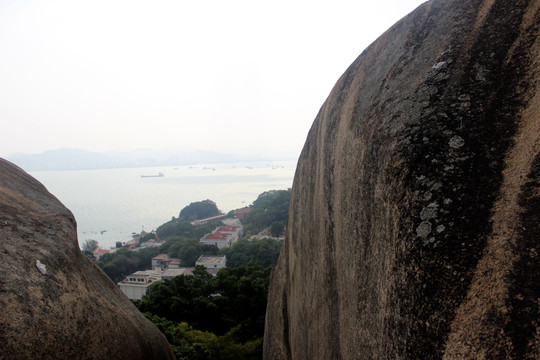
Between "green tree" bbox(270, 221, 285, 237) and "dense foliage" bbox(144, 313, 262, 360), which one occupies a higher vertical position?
"dense foliage" bbox(144, 313, 262, 360)

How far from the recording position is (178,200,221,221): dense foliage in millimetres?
59287

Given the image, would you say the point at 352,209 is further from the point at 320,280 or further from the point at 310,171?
the point at 310,171

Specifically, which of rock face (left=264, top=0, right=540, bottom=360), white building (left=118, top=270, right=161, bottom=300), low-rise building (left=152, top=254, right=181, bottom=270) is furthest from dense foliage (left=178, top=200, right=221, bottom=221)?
rock face (left=264, top=0, right=540, bottom=360)

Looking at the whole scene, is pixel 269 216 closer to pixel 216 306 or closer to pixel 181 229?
pixel 181 229

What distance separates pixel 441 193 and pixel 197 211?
6018 centimetres

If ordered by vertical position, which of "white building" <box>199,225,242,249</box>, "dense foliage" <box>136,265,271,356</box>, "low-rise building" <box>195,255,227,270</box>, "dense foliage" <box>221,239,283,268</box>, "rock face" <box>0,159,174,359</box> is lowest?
"white building" <box>199,225,242,249</box>

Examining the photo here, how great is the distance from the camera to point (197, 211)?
60.2 m

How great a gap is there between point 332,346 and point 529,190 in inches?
70.0

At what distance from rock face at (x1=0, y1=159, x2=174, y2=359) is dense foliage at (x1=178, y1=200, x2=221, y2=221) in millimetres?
56257

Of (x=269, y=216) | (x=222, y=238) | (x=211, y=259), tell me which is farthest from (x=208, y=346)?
(x=269, y=216)

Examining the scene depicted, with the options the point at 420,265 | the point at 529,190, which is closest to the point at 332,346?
the point at 420,265

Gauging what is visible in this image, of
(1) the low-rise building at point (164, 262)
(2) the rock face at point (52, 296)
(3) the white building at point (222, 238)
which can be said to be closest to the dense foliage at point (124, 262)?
Answer: (1) the low-rise building at point (164, 262)

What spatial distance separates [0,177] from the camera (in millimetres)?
3928

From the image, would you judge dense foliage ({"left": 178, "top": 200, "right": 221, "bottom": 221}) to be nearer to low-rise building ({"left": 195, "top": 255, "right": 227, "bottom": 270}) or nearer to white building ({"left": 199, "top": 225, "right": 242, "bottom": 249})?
white building ({"left": 199, "top": 225, "right": 242, "bottom": 249})
